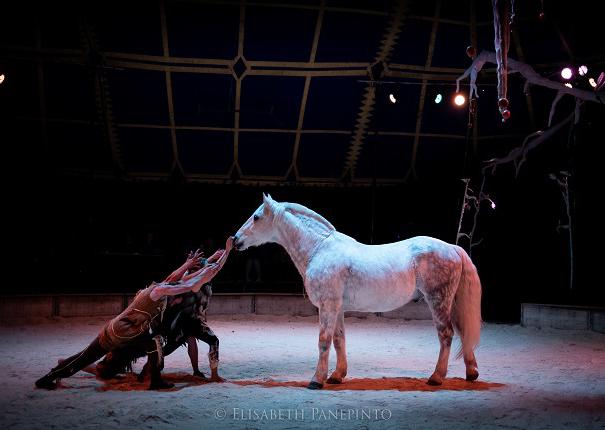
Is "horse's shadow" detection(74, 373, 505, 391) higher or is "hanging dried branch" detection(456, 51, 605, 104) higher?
"hanging dried branch" detection(456, 51, 605, 104)

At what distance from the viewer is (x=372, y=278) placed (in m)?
6.76

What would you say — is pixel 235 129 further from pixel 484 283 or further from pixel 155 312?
pixel 155 312

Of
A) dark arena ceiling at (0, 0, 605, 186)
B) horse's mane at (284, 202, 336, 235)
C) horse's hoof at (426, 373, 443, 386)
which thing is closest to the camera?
horse's hoof at (426, 373, 443, 386)

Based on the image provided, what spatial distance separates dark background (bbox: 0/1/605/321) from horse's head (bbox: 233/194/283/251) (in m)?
7.33

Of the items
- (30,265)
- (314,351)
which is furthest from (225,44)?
(314,351)

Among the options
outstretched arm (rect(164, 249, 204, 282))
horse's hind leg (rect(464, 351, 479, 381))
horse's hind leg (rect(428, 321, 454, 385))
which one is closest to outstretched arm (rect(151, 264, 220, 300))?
outstretched arm (rect(164, 249, 204, 282))

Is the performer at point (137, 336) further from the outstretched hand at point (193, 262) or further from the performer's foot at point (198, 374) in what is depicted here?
the performer's foot at point (198, 374)

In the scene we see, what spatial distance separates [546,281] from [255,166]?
291 inches

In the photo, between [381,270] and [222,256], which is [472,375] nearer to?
[381,270]

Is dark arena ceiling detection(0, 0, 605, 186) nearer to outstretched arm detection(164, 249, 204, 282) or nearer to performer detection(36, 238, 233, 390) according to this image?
outstretched arm detection(164, 249, 204, 282)

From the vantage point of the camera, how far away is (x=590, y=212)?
44.6 ft

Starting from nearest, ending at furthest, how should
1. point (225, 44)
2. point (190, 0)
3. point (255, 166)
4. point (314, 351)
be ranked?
point (314, 351), point (190, 0), point (225, 44), point (255, 166)

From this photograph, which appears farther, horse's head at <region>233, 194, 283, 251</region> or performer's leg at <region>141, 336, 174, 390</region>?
horse's head at <region>233, 194, 283, 251</region>

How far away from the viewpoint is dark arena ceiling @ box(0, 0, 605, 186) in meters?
13.3
